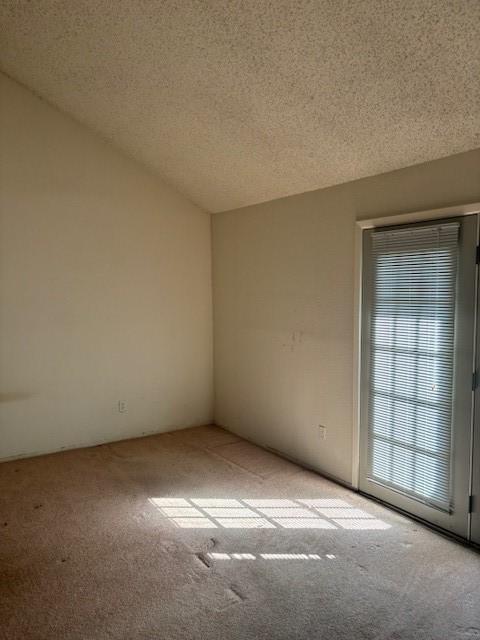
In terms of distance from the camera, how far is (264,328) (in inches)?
175

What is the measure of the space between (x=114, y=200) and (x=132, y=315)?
113 cm

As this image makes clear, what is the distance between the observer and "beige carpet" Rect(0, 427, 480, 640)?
2162 millimetres

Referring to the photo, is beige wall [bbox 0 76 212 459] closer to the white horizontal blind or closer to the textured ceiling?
the textured ceiling

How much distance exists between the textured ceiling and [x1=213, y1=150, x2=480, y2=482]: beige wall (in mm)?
189

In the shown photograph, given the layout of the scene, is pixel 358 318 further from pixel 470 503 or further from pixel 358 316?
pixel 470 503

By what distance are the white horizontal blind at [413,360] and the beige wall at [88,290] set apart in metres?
2.32

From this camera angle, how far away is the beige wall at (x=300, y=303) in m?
3.20

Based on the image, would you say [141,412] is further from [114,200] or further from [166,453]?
[114,200]

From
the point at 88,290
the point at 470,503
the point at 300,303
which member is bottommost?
the point at 470,503

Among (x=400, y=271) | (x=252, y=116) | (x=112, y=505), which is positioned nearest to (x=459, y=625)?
(x=400, y=271)

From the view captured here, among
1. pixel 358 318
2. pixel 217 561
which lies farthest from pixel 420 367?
pixel 217 561

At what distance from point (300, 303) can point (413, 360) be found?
1.20m

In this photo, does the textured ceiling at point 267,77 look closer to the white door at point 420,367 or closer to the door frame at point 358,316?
the door frame at point 358,316

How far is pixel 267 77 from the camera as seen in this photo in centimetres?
283
